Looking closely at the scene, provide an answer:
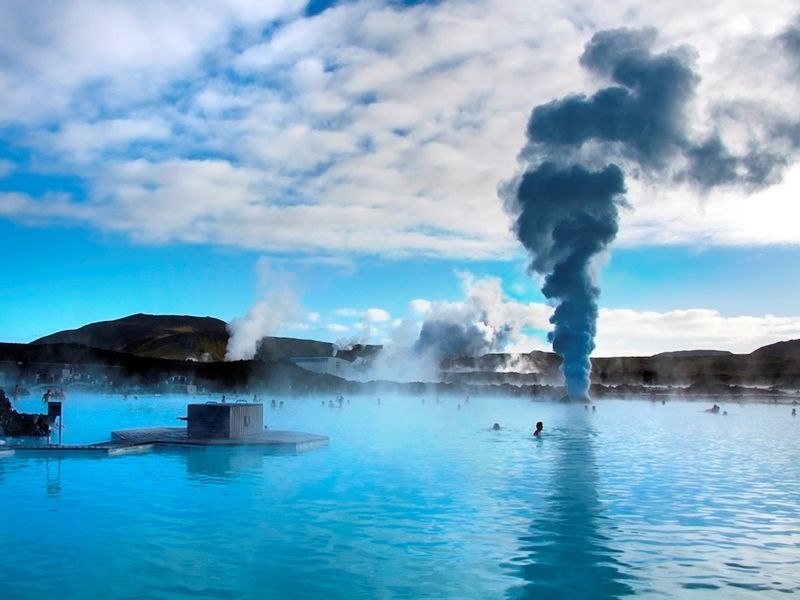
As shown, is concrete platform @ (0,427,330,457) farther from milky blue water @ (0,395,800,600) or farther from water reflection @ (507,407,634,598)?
water reflection @ (507,407,634,598)

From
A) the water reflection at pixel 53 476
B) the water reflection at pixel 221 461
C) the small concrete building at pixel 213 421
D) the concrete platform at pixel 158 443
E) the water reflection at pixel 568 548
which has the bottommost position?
the water reflection at pixel 568 548

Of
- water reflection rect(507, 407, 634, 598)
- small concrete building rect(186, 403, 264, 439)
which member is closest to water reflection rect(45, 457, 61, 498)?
small concrete building rect(186, 403, 264, 439)

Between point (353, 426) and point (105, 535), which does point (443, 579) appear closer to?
point (105, 535)

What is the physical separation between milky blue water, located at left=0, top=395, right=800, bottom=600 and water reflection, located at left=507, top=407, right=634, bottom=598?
5 cm

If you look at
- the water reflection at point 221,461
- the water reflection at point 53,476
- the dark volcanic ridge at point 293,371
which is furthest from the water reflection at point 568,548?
the dark volcanic ridge at point 293,371

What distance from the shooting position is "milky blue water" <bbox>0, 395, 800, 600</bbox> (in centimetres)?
1059

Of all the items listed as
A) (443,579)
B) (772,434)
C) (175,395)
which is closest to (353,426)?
(772,434)

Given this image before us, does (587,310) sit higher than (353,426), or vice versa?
(587,310)

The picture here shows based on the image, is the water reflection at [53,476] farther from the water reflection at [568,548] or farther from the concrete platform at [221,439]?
the water reflection at [568,548]

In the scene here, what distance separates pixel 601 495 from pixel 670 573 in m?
7.14

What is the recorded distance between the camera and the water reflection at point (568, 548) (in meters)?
10.5

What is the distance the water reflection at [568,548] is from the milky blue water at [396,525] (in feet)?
0.16

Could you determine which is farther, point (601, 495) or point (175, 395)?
point (175, 395)

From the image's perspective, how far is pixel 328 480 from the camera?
19984mm
